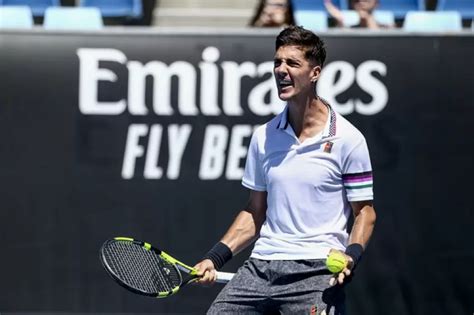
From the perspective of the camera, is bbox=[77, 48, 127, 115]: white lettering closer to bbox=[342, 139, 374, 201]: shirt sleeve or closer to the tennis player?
the tennis player

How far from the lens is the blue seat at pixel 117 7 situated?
8695 millimetres

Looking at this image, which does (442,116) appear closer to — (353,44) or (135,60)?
(353,44)

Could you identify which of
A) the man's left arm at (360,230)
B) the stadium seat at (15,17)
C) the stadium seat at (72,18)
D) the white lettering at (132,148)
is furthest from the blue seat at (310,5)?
the man's left arm at (360,230)

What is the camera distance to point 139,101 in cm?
673

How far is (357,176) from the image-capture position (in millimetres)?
4258

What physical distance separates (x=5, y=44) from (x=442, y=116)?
2.77 meters

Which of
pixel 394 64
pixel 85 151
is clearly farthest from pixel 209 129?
pixel 394 64

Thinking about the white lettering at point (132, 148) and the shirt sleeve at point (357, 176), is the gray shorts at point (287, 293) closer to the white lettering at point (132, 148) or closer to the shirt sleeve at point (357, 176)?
the shirt sleeve at point (357, 176)

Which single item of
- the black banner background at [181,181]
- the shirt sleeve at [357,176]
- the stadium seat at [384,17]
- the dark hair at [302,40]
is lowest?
the black banner background at [181,181]

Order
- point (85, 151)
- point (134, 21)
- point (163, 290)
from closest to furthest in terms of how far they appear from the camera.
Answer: point (163, 290)
point (85, 151)
point (134, 21)

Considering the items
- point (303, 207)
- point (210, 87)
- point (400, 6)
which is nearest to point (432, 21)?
point (400, 6)

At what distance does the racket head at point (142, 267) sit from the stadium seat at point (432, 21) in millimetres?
3934

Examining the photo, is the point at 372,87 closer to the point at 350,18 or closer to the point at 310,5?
the point at 350,18

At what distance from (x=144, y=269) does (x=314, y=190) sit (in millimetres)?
768
